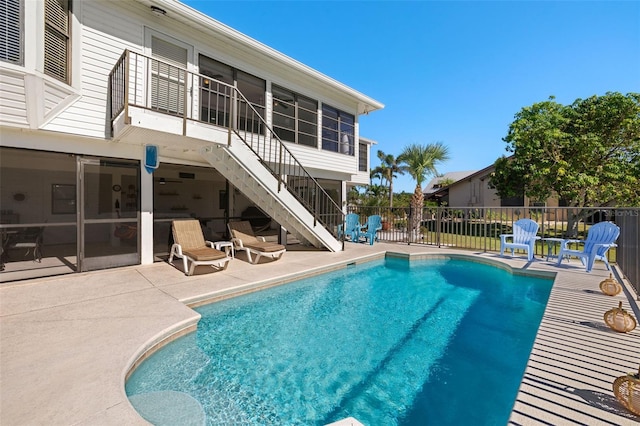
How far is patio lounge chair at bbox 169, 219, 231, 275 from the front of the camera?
625 centimetres

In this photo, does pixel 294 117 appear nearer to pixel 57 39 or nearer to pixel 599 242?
pixel 57 39

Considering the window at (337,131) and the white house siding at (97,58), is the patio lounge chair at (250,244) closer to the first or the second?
the white house siding at (97,58)

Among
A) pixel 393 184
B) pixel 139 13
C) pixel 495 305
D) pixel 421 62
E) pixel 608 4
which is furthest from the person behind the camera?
pixel 393 184

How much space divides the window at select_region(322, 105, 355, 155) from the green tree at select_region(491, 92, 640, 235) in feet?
33.9

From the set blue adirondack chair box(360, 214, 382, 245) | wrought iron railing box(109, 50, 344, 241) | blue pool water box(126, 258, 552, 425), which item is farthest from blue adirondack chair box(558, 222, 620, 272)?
wrought iron railing box(109, 50, 344, 241)

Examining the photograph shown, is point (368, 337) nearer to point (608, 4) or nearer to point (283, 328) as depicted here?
point (283, 328)

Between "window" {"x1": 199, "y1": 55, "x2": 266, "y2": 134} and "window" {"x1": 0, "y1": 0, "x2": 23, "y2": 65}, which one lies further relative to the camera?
"window" {"x1": 199, "y1": 55, "x2": 266, "y2": 134}

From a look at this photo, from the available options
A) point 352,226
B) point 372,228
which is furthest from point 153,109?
point 352,226

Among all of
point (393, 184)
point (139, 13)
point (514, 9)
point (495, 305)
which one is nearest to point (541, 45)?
point (514, 9)

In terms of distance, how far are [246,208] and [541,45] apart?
11917mm

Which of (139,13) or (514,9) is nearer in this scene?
(139,13)

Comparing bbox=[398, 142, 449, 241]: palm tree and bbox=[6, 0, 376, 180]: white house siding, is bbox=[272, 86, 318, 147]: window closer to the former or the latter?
bbox=[6, 0, 376, 180]: white house siding

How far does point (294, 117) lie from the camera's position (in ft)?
33.5

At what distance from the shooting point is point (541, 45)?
1017 centimetres
